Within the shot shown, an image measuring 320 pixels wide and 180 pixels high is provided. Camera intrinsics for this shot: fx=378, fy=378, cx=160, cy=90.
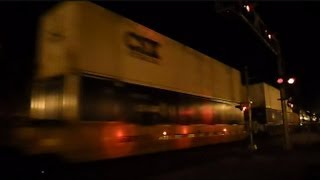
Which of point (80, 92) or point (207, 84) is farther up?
point (207, 84)

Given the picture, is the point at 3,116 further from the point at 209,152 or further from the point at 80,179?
the point at 209,152

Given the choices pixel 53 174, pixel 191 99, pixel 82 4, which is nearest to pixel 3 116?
pixel 53 174

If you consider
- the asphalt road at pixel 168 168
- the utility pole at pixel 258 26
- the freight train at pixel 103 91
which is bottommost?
the asphalt road at pixel 168 168

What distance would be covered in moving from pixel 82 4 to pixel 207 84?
9.22 meters

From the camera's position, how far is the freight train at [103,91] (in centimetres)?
966

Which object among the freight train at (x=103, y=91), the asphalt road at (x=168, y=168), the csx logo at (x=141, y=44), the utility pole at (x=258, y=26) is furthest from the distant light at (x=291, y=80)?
the csx logo at (x=141, y=44)

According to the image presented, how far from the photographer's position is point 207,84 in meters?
18.5

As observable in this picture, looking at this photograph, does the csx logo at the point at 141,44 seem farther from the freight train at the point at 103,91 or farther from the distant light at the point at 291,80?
the distant light at the point at 291,80

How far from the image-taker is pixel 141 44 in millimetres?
13375

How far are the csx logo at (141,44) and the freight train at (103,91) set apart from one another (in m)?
0.03

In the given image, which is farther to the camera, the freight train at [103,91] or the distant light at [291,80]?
the distant light at [291,80]

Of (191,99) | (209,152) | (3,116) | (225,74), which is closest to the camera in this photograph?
(3,116)

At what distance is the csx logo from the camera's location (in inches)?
502

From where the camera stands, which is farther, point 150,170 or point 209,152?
point 209,152
